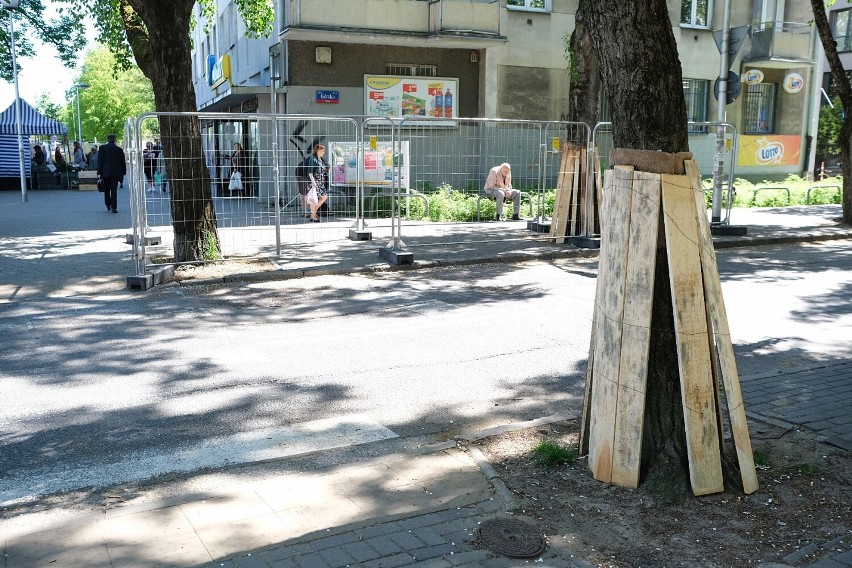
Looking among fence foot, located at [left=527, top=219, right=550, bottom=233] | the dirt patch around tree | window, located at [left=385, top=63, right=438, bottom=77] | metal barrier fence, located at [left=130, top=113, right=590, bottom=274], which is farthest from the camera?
window, located at [left=385, top=63, right=438, bottom=77]

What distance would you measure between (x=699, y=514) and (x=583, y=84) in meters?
12.4

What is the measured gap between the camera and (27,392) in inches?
246

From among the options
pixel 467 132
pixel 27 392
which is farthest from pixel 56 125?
pixel 27 392

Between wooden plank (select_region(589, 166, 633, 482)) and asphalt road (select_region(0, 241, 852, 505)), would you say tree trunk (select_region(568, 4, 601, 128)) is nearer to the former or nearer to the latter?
asphalt road (select_region(0, 241, 852, 505))

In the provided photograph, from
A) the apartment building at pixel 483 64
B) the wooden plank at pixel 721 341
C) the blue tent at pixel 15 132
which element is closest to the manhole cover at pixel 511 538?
the wooden plank at pixel 721 341

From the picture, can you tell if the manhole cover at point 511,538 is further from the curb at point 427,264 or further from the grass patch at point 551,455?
the curb at point 427,264

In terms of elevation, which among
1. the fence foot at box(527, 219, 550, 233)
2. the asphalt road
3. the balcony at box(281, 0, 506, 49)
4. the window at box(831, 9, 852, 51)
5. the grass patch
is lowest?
the asphalt road

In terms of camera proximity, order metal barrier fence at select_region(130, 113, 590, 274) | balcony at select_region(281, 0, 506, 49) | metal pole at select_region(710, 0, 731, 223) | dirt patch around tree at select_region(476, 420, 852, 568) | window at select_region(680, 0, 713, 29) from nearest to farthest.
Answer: dirt patch around tree at select_region(476, 420, 852, 568)
metal barrier fence at select_region(130, 113, 590, 274)
metal pole at select_region(710, 0, 731, 223)
balcony at select_region(281, 0, 506, 49)
window at select_region(680, 0, 713, 29)

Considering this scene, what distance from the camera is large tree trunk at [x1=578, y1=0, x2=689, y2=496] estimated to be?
4352mm

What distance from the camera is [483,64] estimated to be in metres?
25.0

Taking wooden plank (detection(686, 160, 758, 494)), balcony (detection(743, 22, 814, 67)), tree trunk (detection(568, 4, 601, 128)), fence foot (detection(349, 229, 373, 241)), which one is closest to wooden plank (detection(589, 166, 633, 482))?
wooden plank (detection(686, 160, 758, 494))

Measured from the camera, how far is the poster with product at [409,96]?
78.1 feet

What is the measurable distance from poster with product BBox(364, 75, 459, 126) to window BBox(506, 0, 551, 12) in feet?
10.0

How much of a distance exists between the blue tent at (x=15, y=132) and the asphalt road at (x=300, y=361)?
25433 mm
